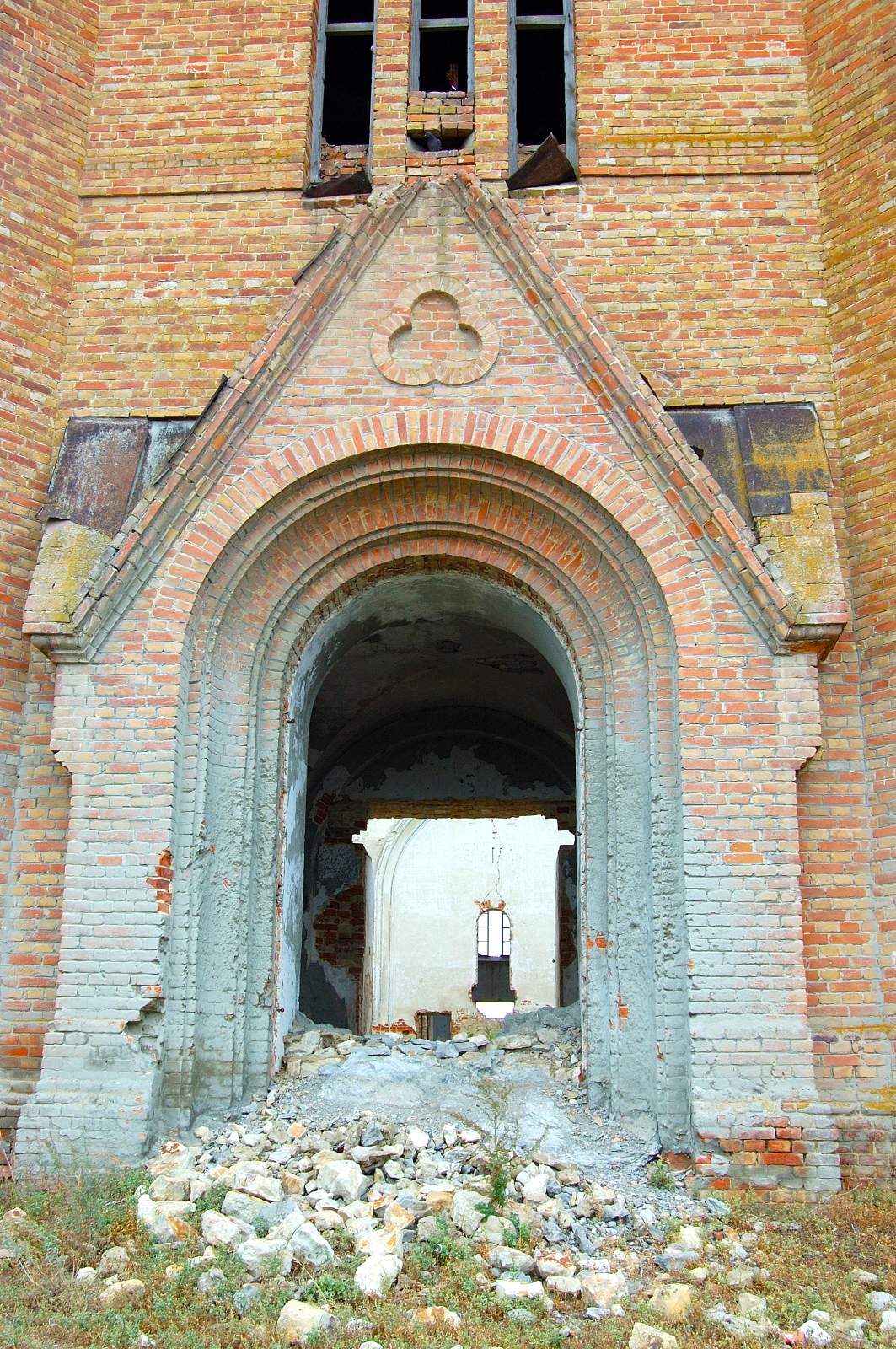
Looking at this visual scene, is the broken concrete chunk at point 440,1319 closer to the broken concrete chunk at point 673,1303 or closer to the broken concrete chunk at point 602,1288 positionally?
the broken concrete chunk at point 602,1288

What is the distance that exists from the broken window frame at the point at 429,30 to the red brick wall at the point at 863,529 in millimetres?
2509

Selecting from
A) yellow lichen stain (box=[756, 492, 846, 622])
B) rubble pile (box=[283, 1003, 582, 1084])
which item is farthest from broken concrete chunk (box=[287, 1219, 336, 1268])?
yellow lichen stain (box=[756, 492, 846, 622])

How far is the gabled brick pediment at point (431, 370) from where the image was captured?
686cm

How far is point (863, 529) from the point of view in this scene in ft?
23.9

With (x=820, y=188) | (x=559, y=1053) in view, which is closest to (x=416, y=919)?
(x=559, y=1053)

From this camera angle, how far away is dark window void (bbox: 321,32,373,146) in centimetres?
940

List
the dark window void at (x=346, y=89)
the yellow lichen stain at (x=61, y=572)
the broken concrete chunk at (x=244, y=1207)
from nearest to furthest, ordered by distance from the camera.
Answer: the broken concrete chunk at (x=244, y=1207) → the yellow lichen stain at (x=61, y=572) → the dark window void at (x=346, y=89)

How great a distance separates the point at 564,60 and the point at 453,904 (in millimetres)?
18946

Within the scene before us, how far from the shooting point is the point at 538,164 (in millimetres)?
8398

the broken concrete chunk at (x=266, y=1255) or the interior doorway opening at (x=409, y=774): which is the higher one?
the interior doorway opening at (x=409, y=774)

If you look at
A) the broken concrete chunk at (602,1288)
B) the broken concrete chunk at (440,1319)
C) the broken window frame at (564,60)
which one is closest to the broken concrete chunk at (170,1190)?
the broken concrete chunk at (440,1319)

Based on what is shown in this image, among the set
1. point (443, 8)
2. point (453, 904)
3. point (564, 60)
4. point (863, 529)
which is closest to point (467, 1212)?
point (863, 529)

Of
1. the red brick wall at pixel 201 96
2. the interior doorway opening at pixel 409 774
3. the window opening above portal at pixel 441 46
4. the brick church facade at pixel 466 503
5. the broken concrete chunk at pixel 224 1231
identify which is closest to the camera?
the broken concrete chunk at pixel 224 1231

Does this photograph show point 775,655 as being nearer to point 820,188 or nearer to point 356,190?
point 820,188
